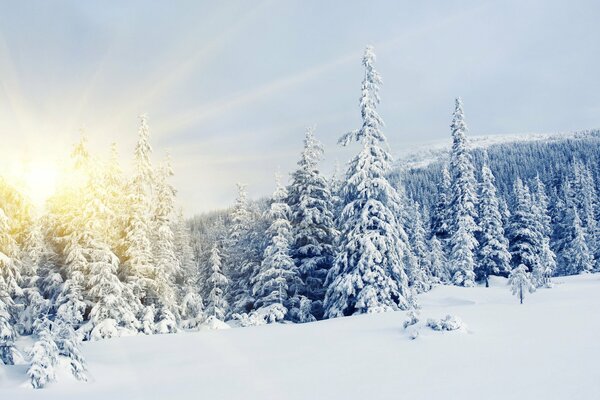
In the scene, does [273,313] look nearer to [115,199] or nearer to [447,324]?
[115,199]

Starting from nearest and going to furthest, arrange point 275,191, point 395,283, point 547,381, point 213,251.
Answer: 1. point 547,381
2. point 395,283
3. point 275,191
4. point 213,251

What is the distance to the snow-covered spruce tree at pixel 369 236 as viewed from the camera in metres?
22.0

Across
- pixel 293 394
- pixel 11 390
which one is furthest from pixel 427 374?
pixel 11 390

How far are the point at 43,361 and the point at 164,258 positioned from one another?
67.5ft

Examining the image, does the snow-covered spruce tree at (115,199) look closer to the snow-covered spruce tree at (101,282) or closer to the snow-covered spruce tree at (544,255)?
the snow-covered spruce tree at (101,282)

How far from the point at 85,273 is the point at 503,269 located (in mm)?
39835

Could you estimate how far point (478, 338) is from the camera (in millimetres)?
11297

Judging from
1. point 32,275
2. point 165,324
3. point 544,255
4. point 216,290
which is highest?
point 544,255

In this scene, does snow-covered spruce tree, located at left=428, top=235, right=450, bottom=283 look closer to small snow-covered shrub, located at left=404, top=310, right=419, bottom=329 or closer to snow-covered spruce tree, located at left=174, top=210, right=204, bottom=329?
snow-covered spruce tree, located at left=174, top=210, right=204, bottom=329

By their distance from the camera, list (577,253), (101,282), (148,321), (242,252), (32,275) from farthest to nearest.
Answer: (577,253) < (242,252) < (32,275) < (148,321) < (101,282)

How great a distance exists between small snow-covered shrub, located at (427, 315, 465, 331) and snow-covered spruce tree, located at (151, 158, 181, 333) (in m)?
18.5

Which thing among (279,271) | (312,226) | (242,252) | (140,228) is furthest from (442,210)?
(140,228)

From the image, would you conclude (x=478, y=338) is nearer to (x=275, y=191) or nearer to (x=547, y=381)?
(x=547, y=381)

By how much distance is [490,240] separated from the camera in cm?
4644
